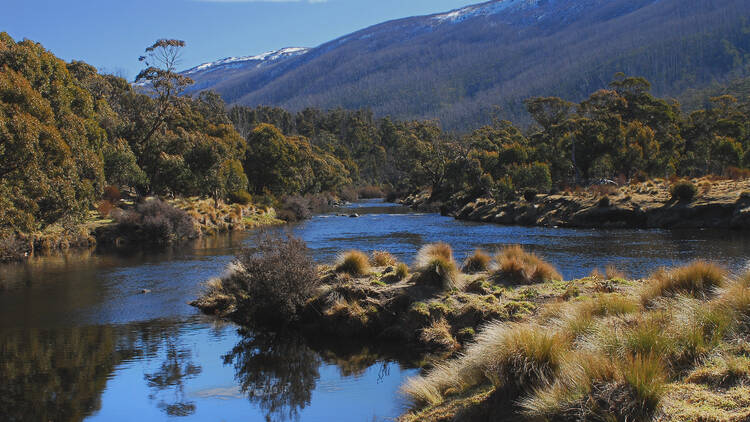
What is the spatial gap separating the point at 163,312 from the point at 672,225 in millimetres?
36414

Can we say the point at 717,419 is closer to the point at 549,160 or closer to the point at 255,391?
the point at 255,391

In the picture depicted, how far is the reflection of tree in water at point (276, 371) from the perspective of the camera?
10438 millimetres

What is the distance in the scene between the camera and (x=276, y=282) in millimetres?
15195

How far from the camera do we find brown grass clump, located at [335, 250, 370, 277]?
16906mm

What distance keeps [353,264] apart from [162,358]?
6127mm

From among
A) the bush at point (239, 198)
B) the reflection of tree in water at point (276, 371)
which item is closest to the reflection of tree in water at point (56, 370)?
the reflection of tree in water at point (276, 371)

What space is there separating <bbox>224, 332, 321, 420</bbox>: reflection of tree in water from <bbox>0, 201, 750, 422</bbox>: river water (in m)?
0.03

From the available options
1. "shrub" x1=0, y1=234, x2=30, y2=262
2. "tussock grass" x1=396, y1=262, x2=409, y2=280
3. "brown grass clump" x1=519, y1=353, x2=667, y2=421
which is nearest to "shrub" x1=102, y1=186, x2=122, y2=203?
"shrub" x1=0, y1=234, x2=30, y2=262

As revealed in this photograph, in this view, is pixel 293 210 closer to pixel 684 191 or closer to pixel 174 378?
pixel 684 191

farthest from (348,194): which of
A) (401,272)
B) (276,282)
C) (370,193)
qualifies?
(276,282)

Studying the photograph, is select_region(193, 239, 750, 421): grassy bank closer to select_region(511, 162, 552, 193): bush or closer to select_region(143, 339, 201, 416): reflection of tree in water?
select_region(143, 339, 201, 416): reflection of tree in water

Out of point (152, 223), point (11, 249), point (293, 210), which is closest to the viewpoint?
point (11, 249)

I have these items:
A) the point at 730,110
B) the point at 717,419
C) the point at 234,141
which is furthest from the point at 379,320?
the point at 730,110

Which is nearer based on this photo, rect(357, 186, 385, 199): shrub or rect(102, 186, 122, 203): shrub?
rect(102, 186, 122, 203): shrub
